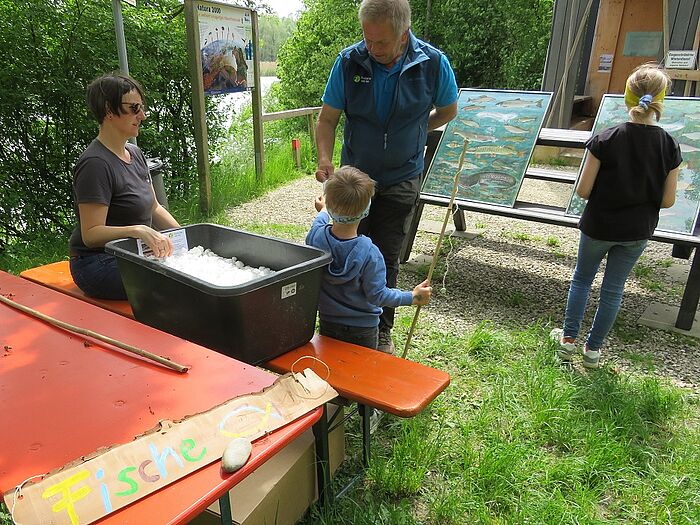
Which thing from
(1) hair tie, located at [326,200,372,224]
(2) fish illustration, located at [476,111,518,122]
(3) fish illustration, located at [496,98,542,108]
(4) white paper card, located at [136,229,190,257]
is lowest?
(4) white paper card, located at [136,229,190,257]

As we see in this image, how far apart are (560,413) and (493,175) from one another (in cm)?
238

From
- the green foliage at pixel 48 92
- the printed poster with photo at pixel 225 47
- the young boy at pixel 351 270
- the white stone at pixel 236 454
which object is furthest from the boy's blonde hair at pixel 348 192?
the printed poster with photo at pixel 225 47

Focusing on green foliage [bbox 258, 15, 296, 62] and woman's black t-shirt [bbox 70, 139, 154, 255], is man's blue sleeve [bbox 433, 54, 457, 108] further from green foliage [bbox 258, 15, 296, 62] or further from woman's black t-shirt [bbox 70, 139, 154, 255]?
green foliage [bbox 258, 15, 296, 62]

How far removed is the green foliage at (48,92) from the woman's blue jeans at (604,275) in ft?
13.5

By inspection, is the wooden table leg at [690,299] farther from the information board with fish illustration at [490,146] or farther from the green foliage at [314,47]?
the green foliage at [314,47]

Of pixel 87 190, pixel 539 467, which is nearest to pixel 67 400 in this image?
pixel 87 190

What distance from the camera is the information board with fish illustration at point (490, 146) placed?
443 cm

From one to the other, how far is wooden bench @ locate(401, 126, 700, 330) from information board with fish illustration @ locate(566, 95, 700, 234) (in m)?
0.09

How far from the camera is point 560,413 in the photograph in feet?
8.64

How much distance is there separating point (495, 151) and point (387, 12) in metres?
2.55

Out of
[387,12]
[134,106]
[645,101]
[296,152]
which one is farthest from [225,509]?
[296,152]

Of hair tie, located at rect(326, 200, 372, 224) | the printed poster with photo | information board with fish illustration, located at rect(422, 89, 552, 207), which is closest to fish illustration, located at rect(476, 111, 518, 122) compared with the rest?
information board with fish illustration, located at rect(422, 89, 552, 207)

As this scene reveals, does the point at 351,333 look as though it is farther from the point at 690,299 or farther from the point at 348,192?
the point at 690,299

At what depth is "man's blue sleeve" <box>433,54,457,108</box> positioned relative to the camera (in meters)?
2.65
